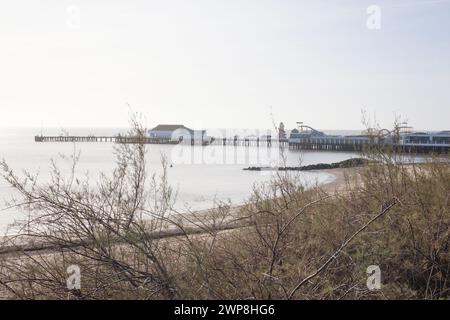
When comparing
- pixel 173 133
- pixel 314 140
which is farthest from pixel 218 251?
pixel 173 133

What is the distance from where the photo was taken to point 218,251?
20.7 feet

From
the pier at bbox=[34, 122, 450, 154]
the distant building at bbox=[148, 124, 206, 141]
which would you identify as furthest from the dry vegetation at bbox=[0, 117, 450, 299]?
the distant building at bbox=[148, 124, 206, 141]

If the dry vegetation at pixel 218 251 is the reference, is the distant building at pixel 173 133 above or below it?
above

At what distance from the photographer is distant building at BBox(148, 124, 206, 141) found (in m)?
130

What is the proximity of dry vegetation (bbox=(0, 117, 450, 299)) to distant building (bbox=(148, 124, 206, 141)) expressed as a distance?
121 metres

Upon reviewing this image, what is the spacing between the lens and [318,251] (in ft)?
22.0

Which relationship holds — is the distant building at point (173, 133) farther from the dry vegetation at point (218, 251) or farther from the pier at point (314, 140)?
the dry vegetation at point (218, 251)

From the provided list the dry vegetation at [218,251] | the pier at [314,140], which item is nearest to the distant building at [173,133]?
the pier at [314,140]

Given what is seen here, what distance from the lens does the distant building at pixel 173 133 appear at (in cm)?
13000

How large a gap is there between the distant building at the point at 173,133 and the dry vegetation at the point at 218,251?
120628mm

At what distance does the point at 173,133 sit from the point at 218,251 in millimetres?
125126

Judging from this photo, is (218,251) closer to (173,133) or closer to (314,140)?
(314,140)

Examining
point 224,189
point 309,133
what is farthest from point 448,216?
point 309,133
